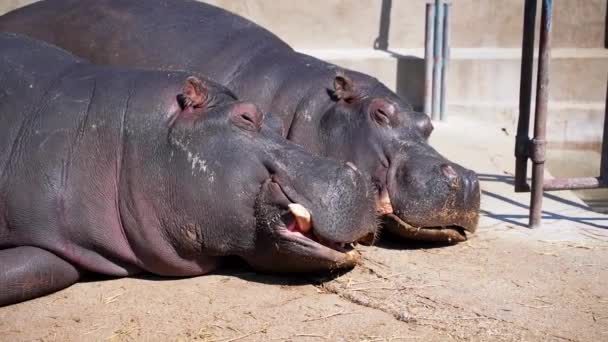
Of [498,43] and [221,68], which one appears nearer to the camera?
[221,68]

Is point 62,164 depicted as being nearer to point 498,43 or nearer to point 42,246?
point 42,246

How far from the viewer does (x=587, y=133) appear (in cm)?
762

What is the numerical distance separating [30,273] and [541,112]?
104 inches

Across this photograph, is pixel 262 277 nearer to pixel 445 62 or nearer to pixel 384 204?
pixel 384 204

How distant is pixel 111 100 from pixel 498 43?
4909mm

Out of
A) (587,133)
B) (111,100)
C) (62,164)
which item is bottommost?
(587,133)

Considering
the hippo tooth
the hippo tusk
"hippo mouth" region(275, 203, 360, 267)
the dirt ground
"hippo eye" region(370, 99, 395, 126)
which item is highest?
"hippo eye" region(370, 99, 395, 126)

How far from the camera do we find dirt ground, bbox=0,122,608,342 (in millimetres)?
3295

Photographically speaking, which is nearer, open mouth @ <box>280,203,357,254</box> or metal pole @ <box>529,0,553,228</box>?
open mouth @ <box>280,203,357,254</box>

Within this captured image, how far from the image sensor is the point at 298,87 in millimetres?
4852

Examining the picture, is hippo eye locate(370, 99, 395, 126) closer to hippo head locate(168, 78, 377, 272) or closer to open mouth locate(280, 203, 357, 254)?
hippo head locate(168, 78, 377, 272)

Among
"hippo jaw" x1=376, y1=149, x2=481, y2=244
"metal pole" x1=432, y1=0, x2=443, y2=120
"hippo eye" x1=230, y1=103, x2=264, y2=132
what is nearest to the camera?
"hippo eye" x1=230, y1=103, x2=264, y2=132

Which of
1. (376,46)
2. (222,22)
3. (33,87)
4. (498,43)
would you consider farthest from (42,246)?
(498,43)

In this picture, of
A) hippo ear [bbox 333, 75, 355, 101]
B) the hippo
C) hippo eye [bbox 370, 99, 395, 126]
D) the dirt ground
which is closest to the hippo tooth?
the dirt ground
